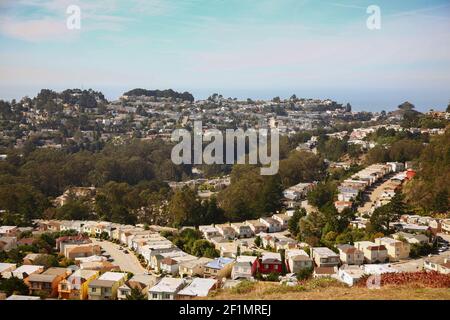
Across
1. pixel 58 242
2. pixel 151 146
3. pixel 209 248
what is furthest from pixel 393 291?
pixel 151 146

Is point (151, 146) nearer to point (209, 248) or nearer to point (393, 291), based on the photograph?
point (209, 248)

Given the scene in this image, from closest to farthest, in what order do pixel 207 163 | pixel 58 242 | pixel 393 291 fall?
pixel 393 291, pixel 58 242, pixel 207 163

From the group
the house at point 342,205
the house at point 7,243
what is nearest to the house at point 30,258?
the house at point 7,243

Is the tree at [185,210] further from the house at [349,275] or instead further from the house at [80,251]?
the house at [349,275]

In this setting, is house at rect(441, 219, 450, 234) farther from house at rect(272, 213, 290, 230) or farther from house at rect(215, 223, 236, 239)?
house at rect(215, 223, 236, 239)

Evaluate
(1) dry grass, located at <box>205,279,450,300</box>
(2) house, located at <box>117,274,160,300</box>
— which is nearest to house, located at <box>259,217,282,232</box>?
(2) house, located at <box>117,274,160,300</box>
